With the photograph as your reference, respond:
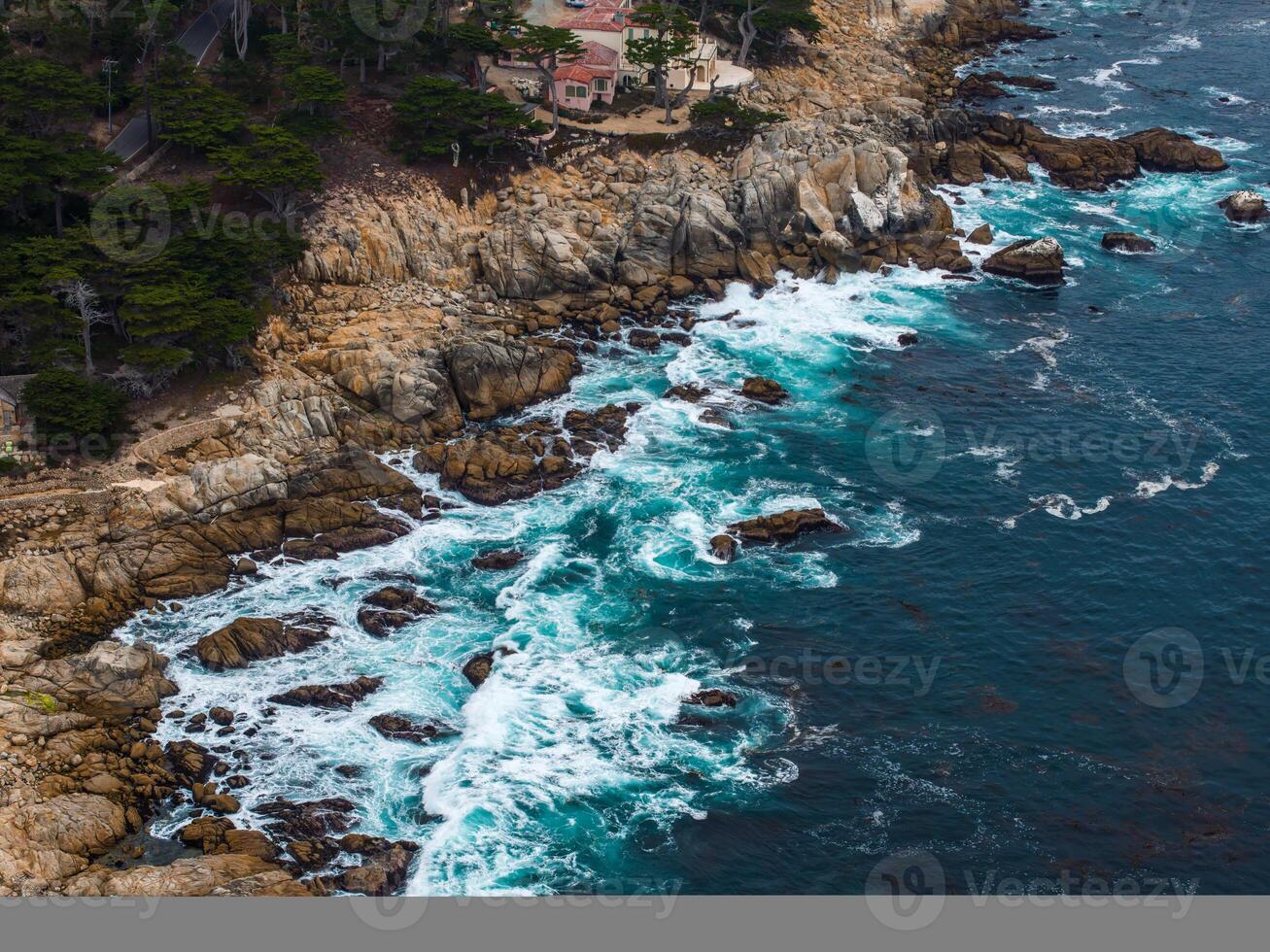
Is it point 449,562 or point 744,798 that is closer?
point 744,798

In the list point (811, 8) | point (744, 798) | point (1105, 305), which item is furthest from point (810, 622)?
point (811, 8)

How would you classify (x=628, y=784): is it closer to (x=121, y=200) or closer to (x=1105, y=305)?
(x=121, y=200)

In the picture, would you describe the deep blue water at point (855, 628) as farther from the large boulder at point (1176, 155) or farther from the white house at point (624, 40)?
the white house at point (624, 40)

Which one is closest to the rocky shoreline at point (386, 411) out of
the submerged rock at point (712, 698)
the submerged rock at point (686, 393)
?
the submerged rock at point (686, 393)

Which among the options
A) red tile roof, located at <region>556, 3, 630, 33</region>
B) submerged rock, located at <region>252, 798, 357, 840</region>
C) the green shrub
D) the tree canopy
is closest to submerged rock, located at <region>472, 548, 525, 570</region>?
submerged rock, located at <region>252, 798, 357, 840</region>

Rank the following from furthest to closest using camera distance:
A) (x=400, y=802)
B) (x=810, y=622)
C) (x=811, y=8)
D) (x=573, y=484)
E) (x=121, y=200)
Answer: (x=811, y=8) → (x=121, y=200) → (x=573, y=484) → (x=810, y=622) → (x=400, y=802)

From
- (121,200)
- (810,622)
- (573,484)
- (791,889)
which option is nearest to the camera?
(791,889)

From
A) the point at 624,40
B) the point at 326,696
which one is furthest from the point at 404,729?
the point at 624,40
